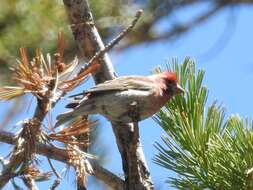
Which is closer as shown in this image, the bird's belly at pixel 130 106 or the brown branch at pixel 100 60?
the brown branch at pixel 100 60

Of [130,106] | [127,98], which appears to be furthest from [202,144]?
[127,98]

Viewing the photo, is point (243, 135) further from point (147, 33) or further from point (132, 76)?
point (147, 33)

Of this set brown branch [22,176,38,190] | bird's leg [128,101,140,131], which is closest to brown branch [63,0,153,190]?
bird's leg [128,101,140,131]

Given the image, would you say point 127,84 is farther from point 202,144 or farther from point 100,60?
point 202,144

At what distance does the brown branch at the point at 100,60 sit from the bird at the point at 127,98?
0.14 feet

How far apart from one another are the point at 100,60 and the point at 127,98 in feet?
2.34

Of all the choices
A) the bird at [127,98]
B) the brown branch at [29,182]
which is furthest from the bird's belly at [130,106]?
the brown branch at [29,182]

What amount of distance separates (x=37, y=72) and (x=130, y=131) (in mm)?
604

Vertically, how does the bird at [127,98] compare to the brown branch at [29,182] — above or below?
above

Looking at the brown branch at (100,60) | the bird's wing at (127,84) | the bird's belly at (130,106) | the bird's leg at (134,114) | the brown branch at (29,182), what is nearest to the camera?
the brown branch at (29,182)

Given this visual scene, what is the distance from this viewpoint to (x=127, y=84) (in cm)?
294

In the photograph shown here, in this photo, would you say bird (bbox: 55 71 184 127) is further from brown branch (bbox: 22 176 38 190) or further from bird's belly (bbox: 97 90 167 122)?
brown branch (bbox: 22 176 38 190)

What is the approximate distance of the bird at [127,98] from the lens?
8.03 feet

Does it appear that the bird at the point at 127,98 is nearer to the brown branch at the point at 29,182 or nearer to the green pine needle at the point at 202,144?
the green pine needle at the point at 202,144
